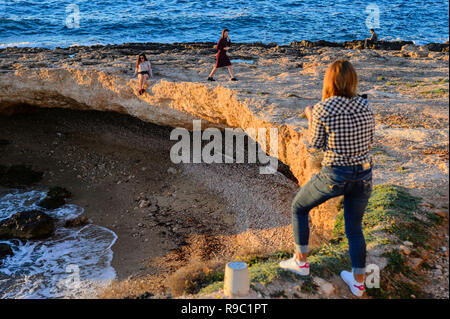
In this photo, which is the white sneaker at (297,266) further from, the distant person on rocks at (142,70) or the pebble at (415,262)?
the distant person on rocks at (142,70)

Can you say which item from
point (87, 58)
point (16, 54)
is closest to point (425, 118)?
point (87, 58)

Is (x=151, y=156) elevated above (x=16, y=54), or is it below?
below

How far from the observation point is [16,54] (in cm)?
1453

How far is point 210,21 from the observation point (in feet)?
104

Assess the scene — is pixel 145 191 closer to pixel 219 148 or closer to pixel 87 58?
pixel 219 148

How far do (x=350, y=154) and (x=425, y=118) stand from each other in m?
5.32

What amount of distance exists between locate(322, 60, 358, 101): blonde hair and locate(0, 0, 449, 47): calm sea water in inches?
920

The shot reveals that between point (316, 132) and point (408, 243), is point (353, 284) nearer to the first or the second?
point (408, 243)

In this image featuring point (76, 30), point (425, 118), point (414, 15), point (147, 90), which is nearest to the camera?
point (425, 118)

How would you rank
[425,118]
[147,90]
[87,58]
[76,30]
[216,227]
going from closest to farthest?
1. [425,118]
2. [216,227]
3. [147,90]
4. [87,58]
5. [76,30]

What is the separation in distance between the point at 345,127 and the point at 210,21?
30.2 metres

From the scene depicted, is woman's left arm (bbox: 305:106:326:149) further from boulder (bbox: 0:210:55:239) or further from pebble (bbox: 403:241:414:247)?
boulder (bbox: 0:210:55:239)

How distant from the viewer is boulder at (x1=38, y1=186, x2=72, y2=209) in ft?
40.3

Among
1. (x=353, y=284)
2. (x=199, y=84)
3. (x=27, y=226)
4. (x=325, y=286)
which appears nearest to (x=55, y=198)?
(x=27, y=226)
